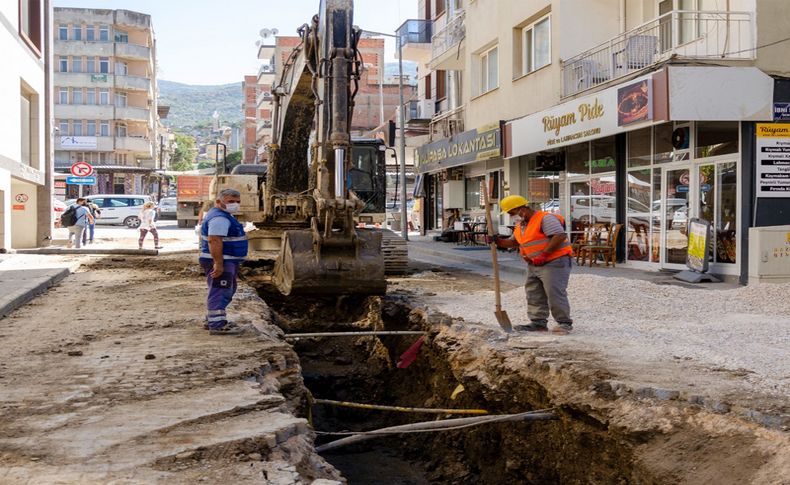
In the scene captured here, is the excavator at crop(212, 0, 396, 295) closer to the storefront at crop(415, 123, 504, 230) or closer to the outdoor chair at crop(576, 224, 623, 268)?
the outdoor chair at crop(576, 224, 623, 268)

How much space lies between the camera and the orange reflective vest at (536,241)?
8266 mm

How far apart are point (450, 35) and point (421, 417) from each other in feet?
71.4

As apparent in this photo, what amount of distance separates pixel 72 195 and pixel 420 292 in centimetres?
4846

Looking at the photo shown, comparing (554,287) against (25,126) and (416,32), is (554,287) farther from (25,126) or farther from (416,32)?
(416,32)

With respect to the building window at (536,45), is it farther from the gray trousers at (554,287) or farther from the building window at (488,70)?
the gray trousers at (554,287)

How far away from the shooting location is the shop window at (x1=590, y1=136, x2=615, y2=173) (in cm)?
1812

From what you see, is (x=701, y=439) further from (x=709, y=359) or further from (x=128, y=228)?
(x=128, y=228)

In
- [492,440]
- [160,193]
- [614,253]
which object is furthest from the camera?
[160,193]

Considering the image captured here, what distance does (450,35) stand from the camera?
2792 centimetres

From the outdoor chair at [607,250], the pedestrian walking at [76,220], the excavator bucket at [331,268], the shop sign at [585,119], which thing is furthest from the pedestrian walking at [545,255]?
the pedestrian walking at [76,220]

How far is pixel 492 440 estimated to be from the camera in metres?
6.80

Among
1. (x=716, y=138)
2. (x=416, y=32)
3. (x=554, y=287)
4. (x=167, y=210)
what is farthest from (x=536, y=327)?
(x=167, y=210)

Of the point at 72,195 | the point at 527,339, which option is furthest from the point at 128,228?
the point at 527,339

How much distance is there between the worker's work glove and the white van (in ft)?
123
